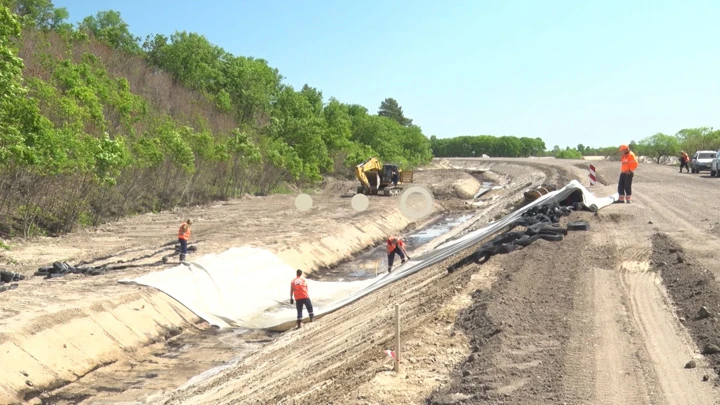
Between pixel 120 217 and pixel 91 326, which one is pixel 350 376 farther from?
pixel 120 217

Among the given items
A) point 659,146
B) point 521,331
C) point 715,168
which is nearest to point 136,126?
point 715,168

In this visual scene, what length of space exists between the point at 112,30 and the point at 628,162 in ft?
180

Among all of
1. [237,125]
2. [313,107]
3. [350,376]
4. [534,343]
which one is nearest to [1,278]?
[350,376]

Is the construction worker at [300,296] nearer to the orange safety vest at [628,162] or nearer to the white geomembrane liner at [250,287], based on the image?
the white geomembrane liner at [250,287]

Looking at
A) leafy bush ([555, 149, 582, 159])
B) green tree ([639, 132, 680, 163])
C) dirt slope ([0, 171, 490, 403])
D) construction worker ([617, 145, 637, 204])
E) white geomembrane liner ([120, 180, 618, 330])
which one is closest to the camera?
dirt slope ([0, 171, 490, 403])

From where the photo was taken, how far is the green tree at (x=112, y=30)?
6338cm

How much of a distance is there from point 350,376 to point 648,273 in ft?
21.7

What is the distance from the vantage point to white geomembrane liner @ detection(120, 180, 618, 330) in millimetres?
17688

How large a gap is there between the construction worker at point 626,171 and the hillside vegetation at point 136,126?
18.3 meters

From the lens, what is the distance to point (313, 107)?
73688 mm

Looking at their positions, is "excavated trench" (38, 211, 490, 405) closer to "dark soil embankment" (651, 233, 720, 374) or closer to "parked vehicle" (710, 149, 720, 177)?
"dark soil embankment" (651, 233, 720, 374)

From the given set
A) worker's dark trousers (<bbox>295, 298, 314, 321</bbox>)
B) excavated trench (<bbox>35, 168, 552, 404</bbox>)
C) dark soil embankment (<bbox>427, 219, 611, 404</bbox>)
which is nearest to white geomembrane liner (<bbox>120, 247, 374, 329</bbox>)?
excavated trench (<bbox>35, 168, 552, 404</bbox>)

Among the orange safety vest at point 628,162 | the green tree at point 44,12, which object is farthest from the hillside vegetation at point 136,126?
the orange safety vest at point 628,162

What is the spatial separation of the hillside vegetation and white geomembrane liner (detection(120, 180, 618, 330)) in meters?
5.71
